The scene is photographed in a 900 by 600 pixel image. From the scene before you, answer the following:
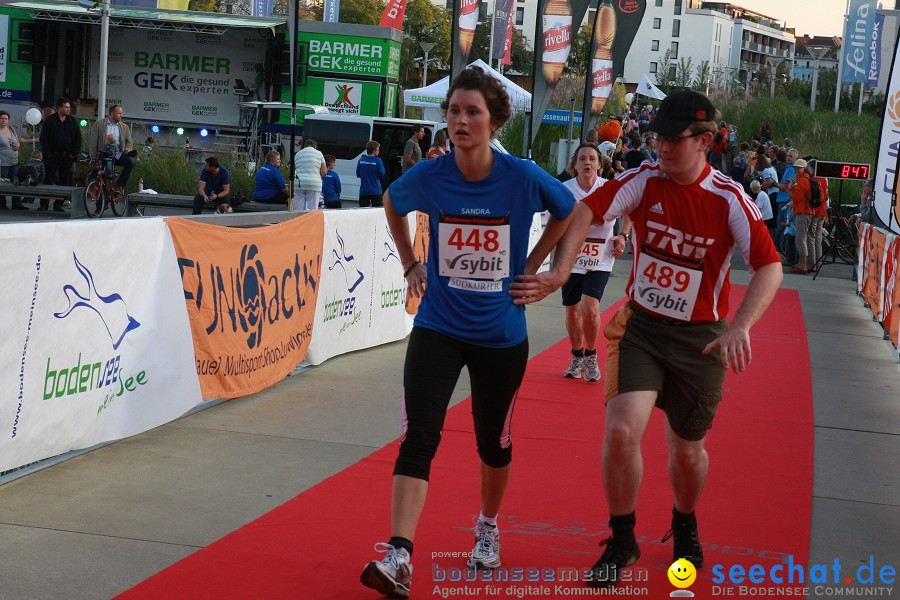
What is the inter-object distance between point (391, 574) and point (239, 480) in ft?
6.95

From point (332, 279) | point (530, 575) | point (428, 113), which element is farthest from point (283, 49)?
point (530, 575)

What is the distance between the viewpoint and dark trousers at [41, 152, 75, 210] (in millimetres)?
22281

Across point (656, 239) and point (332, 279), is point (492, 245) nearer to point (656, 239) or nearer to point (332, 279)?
point (656, 239)

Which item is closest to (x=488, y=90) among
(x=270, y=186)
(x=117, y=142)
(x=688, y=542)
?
(x=688, y=542)

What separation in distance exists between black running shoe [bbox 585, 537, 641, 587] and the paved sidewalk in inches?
44.6

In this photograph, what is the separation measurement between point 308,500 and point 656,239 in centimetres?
225

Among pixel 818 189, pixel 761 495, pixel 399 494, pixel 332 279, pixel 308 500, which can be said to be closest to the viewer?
pixel 399 494

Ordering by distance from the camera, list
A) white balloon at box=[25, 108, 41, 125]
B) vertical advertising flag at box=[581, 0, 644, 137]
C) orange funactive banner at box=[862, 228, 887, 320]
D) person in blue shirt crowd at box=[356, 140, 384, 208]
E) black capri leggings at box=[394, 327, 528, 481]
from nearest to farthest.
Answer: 1. black capri leggings at box=[394, 327, 528, 481]
2. orange funactive banner at box=[862, 228, 887, 320]
3. person in blue shirt crowd at box=[356, 140, 384, 208]
4. vertical advertising flag at box=[581, 0, 644, 137]
5. white balloon at box=[25, 108, 41, 125]

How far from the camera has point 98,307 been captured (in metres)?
6.31

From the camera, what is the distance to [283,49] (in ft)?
121

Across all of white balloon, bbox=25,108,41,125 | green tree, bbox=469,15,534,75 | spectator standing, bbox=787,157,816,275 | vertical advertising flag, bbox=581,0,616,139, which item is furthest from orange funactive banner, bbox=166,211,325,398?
green tree, bbox=469,15,534,75

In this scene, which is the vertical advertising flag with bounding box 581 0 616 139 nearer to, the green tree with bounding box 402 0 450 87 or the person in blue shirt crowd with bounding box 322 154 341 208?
the person in blue shirt crowd with bounding box 322 154 341 208

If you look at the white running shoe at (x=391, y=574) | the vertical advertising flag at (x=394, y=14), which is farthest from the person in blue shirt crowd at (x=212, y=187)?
the vertical advertising flag at (x=394, y=14)

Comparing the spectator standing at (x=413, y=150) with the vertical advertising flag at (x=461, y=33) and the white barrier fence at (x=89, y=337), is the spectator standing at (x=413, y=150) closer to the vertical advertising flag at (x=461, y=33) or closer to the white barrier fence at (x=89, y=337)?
the vertical advertising flag at (x=461, y=33)
